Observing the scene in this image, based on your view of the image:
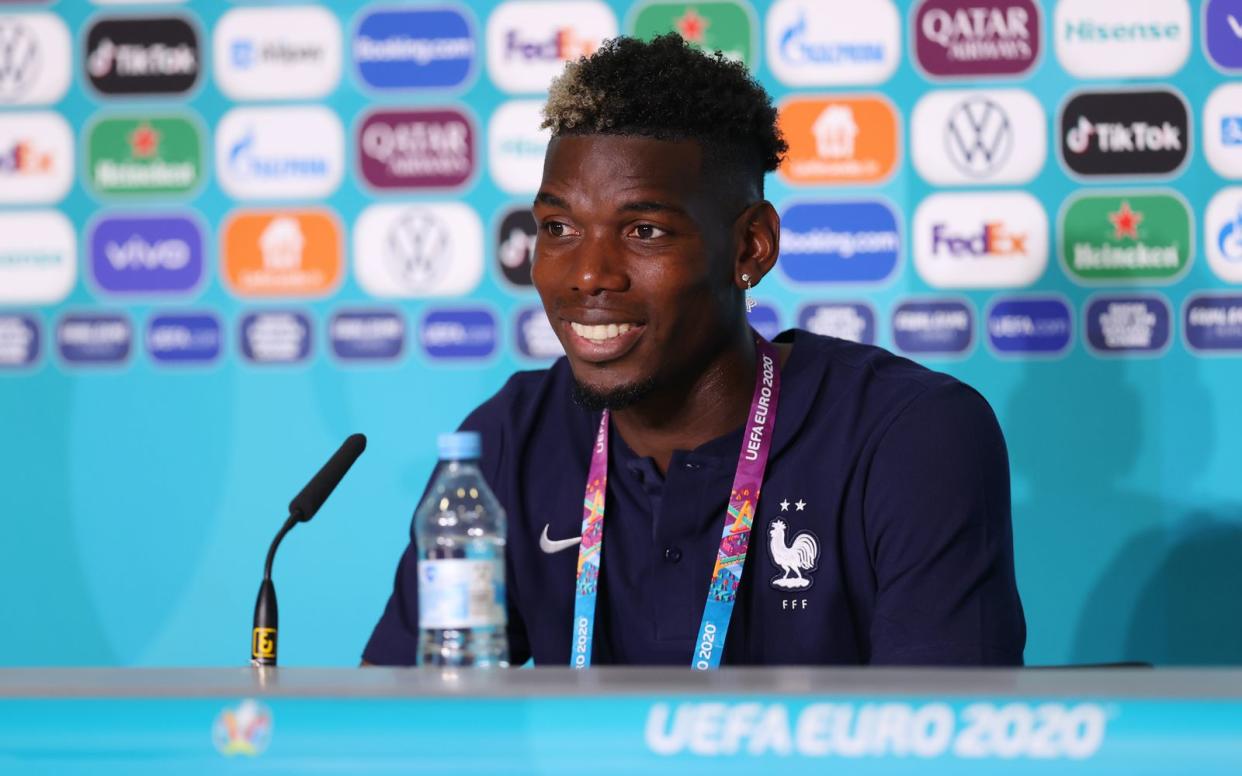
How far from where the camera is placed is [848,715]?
0.84 metres

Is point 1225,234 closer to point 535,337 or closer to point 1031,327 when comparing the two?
point 1031,327

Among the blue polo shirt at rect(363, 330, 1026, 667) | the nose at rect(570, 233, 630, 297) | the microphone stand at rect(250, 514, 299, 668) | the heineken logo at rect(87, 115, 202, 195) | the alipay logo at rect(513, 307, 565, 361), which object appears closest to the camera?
the microphone stand at rect(250, 514, 299, 668)

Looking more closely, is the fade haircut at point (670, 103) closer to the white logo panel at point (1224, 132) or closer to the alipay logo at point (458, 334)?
the alipay logo at point (458, 334)

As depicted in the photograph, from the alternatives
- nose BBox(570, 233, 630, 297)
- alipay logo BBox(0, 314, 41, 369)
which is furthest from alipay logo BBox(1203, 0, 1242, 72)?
alipay logo BBox(0, 314, 41, 369)

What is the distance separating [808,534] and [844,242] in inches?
41.3

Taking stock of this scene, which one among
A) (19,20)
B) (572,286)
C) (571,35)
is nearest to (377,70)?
(571,35)

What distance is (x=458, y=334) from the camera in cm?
269

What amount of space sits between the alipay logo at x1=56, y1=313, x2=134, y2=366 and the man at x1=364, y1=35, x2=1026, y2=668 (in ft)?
3.80

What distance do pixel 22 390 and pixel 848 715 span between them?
2.31 metres

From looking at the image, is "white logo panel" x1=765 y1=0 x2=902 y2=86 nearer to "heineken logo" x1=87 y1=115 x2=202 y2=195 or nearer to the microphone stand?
"heineken logo" x1=87 y1=115 x2=202 y2=195

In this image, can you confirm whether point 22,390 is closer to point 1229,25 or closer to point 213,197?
point 213,197

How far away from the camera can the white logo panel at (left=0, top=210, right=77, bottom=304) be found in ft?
9.13

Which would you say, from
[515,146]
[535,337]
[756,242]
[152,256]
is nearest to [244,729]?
[756,242]

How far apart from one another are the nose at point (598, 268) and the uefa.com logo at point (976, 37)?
1121 mm
